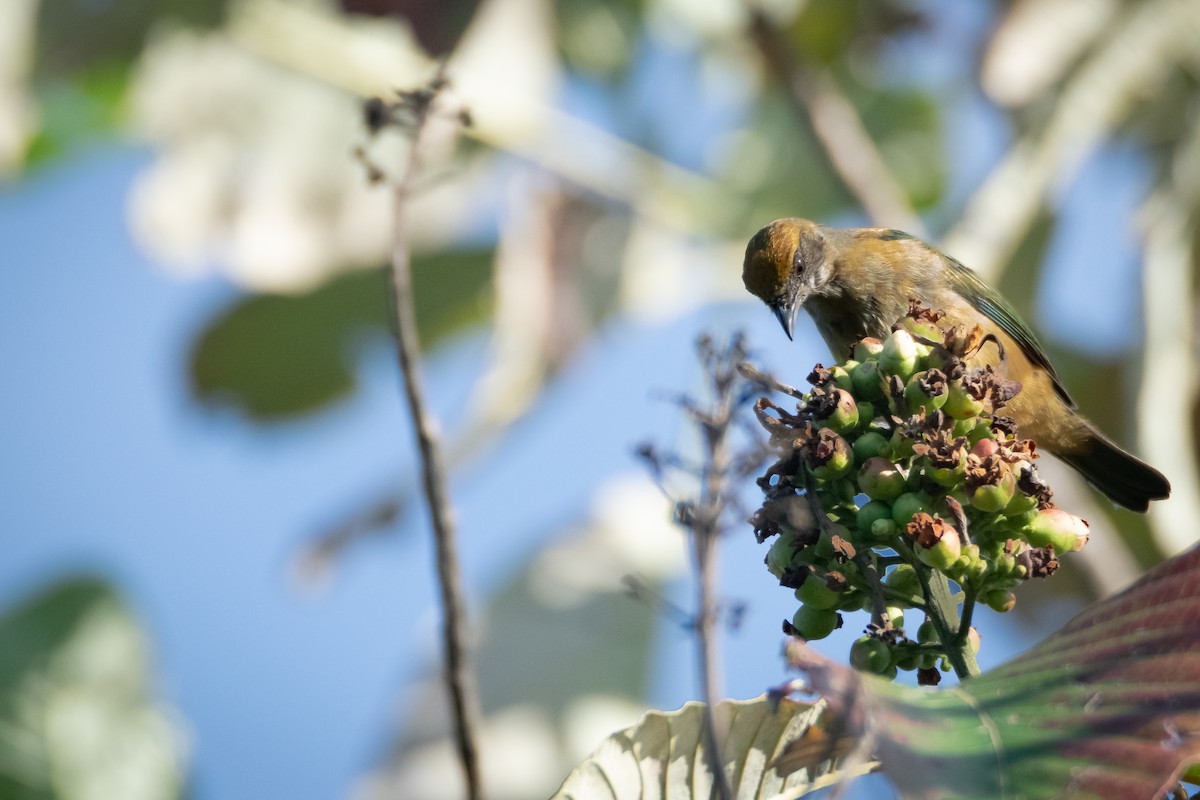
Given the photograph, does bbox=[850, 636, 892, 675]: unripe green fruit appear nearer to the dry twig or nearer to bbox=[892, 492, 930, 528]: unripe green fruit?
bbox=[892, 492, 930, 528]: unripe green fruit

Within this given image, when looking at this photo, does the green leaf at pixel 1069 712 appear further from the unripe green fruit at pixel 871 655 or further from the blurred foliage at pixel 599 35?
the blurred foliage at pixel 599 35

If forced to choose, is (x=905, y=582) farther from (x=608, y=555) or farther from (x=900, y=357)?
(x=608, y=555)

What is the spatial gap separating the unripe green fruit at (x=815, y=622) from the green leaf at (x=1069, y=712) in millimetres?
294

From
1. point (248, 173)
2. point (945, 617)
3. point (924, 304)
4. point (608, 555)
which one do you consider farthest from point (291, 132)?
point (945, 617)

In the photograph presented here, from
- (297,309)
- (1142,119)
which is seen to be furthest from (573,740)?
(1142,119)

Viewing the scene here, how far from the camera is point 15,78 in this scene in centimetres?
531

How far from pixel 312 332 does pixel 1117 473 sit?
336cm

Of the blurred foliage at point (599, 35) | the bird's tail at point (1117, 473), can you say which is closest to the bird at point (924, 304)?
the bird's tail at point (1117, 473)

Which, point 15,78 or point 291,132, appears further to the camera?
point 291,132

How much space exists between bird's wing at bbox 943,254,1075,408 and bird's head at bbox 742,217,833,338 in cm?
43

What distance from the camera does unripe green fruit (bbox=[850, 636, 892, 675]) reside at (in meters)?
1.71

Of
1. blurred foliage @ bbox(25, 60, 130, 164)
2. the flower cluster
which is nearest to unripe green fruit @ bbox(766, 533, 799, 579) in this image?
the flower cluster

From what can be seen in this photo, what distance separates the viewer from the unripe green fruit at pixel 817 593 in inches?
68.9

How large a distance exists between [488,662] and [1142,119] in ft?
12.3
